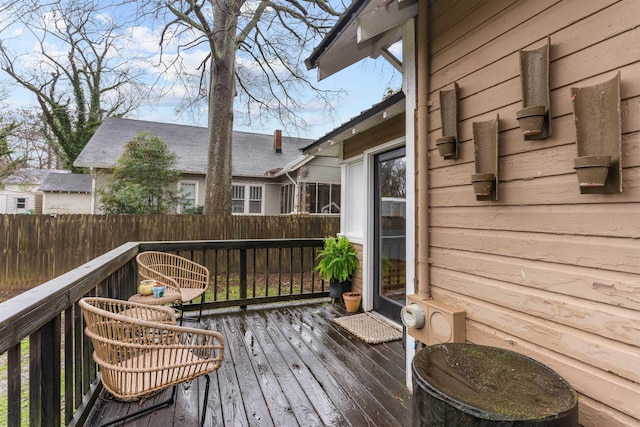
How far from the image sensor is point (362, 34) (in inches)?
80.0

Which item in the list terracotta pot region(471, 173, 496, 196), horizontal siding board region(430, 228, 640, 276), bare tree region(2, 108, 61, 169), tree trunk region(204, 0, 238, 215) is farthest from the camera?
bare tree region(2, 108, 61, 169)

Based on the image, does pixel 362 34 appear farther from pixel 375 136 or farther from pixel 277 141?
pixel 277 141

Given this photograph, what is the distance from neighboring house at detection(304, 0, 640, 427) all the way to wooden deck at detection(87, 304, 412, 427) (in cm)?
44

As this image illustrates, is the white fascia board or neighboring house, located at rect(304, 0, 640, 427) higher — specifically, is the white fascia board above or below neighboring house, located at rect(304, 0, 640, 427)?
above

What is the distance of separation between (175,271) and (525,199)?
3803mm

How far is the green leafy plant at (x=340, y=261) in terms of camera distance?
13.7ft

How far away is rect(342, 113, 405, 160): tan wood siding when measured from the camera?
329cm

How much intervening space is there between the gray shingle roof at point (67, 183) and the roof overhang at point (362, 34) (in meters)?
14.7

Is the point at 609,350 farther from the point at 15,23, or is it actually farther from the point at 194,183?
the point at 194,183

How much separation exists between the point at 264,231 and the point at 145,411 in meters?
5.97

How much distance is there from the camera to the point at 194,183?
11.4m

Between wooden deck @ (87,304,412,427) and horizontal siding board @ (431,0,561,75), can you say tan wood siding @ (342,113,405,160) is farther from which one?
wooden deck @ (87,304,412,427)

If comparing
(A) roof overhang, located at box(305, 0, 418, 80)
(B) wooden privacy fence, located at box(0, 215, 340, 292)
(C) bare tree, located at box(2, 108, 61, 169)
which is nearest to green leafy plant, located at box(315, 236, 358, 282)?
(A) roof overhang, located at box(305, 0, 418, 80)

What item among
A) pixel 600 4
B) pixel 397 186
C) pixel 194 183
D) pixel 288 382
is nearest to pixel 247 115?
pixel 194 183
